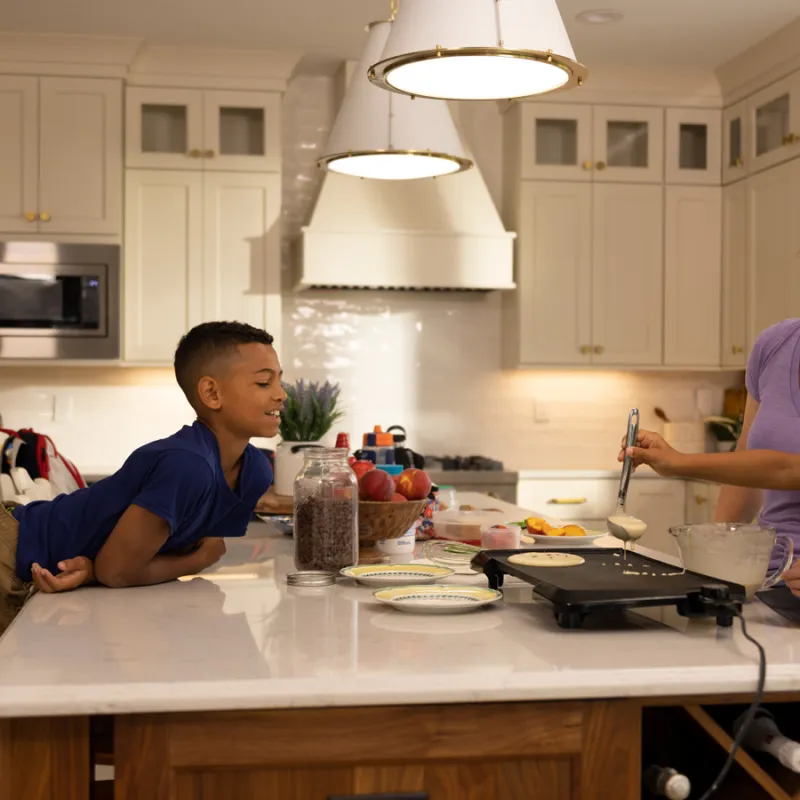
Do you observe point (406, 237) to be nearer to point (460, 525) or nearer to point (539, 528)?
point (460, 525)

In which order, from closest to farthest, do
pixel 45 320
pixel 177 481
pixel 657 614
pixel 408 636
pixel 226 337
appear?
pixel 408 636 → pixel 657 614 → pixel 177 481 → pixel 226 337 → pixel 45 320

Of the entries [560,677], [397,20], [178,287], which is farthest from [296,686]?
[178,287]

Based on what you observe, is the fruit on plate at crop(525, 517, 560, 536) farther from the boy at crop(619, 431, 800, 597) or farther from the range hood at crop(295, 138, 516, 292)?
the range hood at crop(295, 138, 516, 292)

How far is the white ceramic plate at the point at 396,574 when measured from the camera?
70.0 inches

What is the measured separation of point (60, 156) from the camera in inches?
191

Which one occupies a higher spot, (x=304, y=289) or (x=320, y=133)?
(x=320, y=133)

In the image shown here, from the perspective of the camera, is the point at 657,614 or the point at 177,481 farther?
the point at 177,481

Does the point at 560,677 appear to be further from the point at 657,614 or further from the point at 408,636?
the point at 657,614

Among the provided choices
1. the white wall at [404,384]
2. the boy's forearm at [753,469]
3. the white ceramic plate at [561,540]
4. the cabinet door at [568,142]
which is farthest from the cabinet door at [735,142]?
the boy's forearm at [753,469]

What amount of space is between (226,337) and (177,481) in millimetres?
346

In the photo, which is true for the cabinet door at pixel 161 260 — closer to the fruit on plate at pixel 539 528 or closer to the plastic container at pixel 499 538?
the fruit on plate at pixel 539 528

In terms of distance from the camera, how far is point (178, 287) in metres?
4.97

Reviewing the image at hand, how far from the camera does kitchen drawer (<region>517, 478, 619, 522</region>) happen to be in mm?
4992

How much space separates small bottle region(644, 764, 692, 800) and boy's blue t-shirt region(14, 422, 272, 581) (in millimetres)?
859
